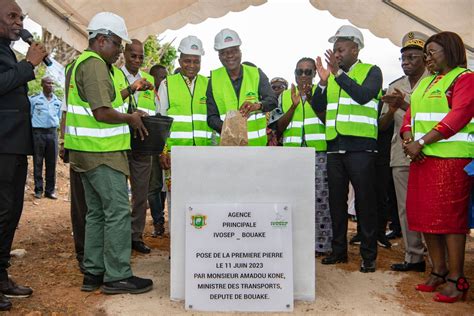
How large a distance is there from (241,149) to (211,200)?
43 centimetres

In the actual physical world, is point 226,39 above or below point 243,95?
above

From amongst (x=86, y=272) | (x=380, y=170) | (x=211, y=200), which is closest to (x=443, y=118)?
(x=211, y=200)

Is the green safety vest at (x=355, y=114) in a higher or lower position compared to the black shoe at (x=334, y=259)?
higher

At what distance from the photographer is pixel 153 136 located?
4.31 meters

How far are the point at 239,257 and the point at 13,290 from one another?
69.9 inches

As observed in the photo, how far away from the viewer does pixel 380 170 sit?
625 cm

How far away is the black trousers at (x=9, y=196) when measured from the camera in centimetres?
382

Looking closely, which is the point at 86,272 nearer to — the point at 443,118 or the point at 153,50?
the point at 443,118

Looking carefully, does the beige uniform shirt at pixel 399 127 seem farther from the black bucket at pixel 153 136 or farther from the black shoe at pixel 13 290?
the black shoe at pixel 13 290

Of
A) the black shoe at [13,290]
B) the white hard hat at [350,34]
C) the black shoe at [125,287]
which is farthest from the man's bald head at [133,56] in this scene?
the black shoe at [13,290]

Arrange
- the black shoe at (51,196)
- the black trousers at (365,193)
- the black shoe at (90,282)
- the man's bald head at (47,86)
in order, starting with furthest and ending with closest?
the man's bald head at (47,86) → the black shoe at (51,196) → the black trousers at (365,193) → the black shoe at (90,282)

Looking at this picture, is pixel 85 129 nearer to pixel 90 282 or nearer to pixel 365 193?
pixel 90 282

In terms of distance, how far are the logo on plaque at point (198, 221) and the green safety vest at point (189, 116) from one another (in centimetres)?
185

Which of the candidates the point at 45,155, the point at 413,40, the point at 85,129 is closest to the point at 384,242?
the point at 413,40
